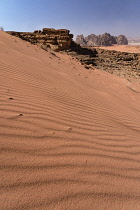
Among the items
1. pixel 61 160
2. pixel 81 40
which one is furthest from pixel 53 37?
pixel 81 40

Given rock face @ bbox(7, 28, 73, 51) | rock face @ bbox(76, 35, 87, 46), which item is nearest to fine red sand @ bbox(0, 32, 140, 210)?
rock face @ bbox(7, 28, 73, 51)

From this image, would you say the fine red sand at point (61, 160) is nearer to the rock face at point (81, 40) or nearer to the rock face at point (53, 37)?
the rock face at point (53, 37)

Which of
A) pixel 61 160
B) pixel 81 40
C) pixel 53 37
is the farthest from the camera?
pixel 81 40

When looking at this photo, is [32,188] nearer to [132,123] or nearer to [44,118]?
[44,118]

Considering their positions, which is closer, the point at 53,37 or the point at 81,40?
the point at 53,37

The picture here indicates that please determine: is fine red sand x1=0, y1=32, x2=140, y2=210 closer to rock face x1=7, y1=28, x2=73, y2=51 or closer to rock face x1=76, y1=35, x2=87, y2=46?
rock face x1=7, y1=28, x2=73, y2=51

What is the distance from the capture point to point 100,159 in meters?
1.76

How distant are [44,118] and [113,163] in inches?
41.0

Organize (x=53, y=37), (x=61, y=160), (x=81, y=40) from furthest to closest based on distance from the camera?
(x=81, y=40) < (x=53, y=37) < (x=61, y=160)

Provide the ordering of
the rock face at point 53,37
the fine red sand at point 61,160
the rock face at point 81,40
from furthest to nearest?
the rock face at point 81,40 < the rock face at point 53,37 < the fine red sand at point 61,160

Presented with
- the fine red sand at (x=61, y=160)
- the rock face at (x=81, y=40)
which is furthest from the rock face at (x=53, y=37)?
the rock face at (x=81, y=40)

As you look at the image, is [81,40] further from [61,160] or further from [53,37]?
[61,160]

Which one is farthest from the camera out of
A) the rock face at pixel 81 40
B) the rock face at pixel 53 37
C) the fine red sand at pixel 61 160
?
the rock face at pixel 81 40

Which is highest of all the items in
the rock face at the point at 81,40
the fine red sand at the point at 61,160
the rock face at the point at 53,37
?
the rock face at the point at 81,40
